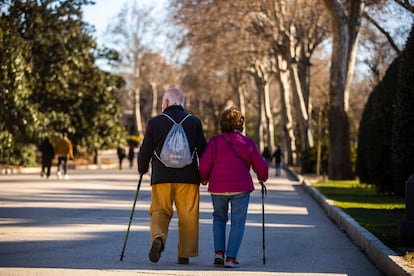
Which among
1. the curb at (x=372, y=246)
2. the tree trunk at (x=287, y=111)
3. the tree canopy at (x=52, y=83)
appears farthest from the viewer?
the tree trunk at (x=287, y=111)

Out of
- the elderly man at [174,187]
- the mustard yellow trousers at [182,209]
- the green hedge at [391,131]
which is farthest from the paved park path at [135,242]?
the green hedge at [391,131]

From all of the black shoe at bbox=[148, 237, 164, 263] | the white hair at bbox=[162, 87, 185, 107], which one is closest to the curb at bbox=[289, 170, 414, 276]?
the black shoe at bbox=[148, 237, 164, 263]

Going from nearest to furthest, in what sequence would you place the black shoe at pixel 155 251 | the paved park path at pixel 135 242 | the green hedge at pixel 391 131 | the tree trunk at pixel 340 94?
the black shoe at pixel 155 251, the paved park path at pixel 135 242, the green hedge at pixel 391 131, the tree trunk at pixel 340 94

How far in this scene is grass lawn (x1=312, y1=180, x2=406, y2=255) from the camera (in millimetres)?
13207

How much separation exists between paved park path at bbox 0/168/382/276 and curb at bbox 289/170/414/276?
0.12 metres

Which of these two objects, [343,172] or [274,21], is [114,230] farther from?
[274,21]

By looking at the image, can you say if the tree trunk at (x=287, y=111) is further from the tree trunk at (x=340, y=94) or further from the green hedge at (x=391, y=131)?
the green hedge at (x=391, y=131)

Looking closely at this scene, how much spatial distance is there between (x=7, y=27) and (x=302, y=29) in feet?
56.0

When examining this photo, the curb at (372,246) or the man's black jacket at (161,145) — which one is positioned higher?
the man's black jacket at (161,145)

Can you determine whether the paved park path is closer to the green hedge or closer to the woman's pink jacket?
the woman's pink jacket

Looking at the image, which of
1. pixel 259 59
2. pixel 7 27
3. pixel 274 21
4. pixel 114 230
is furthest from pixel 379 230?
pixel 259 59

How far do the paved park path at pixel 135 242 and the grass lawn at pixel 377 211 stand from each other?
421mm

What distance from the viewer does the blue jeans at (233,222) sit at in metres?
10.8

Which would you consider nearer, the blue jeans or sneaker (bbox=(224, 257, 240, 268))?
→ sneaker (bbox=(224, 257, 240, 268))
